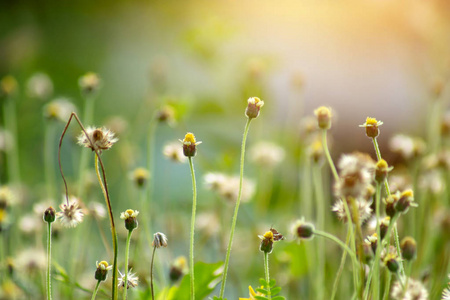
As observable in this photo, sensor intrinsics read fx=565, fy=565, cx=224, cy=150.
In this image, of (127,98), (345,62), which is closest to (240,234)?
(345,62)

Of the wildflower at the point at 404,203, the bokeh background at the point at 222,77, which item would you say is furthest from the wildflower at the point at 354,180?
the bokeh background at the point at 222,77

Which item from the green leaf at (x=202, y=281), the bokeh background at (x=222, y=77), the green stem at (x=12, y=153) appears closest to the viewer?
the green leaf at (x=202, y=281)

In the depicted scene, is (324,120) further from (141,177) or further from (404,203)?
(141,177)

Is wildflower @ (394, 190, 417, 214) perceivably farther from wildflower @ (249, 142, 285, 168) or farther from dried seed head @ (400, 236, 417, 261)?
wildflower @ (249, 142, 285, 168)

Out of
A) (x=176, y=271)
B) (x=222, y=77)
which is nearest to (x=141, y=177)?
(x=176, y=271)

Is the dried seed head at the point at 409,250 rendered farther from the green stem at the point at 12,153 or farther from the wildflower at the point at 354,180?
the green stem at the point at 12,153

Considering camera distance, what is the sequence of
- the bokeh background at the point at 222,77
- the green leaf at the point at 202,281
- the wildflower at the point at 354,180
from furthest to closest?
the bokeh background at the point at 222,77
the green leaf at the point at 202,281
the wildflower at the point at 354,180

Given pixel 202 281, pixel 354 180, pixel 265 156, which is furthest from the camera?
pixel 265 156

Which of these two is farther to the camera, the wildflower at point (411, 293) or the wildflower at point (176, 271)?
the wildflower at point (176, 271)
